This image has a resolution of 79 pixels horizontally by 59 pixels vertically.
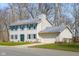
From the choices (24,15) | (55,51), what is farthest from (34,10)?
(55,51)

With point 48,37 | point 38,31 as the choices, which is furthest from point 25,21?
point 48,37

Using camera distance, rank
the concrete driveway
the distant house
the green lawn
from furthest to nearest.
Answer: the distant house
the green lawn
the concrete driveway

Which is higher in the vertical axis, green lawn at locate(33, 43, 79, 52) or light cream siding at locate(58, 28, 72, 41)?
light cream siding at locate(58, 28, 72, 41)

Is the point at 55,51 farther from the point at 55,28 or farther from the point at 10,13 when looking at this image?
the point at 10,13

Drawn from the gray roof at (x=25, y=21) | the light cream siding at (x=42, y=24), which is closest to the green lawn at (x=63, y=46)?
the light cream siding at (x=42, y=24)

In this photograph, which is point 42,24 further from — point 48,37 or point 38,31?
point 48,37

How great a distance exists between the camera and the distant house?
12258 mm

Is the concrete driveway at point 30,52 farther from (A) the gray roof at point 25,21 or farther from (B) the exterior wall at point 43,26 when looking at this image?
(A) the gray roof at point 25,21

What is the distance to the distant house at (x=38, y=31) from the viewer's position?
12.3 metres

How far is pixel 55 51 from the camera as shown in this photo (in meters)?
12.1

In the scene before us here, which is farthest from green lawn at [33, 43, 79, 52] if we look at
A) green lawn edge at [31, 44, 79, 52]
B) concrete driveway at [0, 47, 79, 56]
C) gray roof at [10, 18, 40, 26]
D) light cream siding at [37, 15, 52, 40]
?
gray roof at [10, 18, 40, 26]

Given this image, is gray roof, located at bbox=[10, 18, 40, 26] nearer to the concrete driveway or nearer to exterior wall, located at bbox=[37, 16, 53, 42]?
exterior wall, located at bbox=[37, 16, 53, 42]

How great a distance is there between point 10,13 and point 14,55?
103 centimetres

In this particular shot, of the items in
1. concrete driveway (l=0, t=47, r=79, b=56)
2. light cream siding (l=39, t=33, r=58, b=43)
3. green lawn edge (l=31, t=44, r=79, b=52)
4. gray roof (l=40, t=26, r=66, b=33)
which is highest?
gray roof (l=40, t=26, r=66, b=33)
